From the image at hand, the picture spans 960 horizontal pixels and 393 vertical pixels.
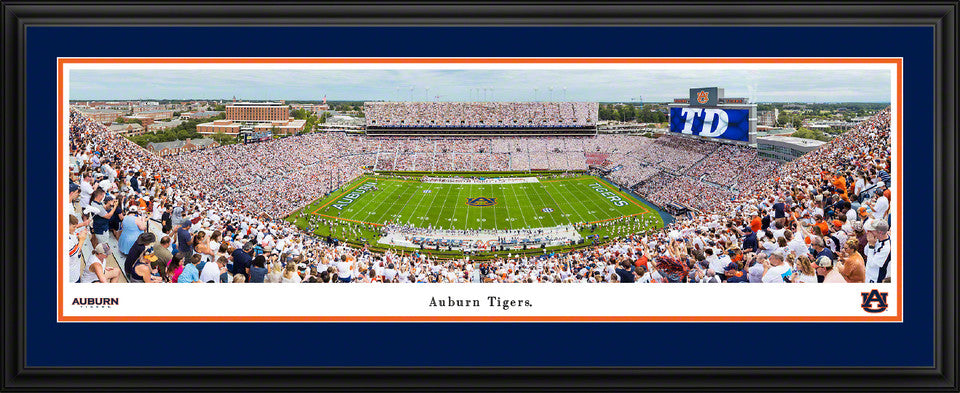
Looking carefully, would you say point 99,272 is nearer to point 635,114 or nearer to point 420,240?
point 420,240

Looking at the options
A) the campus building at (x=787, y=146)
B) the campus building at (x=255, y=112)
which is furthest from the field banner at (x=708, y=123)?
the campus building at (x=255, y=112)

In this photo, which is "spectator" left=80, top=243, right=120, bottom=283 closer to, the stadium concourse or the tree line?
the stadium concourse

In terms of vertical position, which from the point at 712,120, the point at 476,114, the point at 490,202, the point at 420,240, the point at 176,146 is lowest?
the point at 420,240

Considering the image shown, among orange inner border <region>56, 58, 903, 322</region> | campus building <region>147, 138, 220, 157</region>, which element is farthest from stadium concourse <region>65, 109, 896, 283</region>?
campus building <region>147, 138, 220, 157</region>

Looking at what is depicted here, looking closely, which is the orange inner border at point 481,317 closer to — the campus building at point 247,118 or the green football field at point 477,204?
the campus building at point 247,118

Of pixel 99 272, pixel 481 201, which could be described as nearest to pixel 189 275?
pixel 99 272

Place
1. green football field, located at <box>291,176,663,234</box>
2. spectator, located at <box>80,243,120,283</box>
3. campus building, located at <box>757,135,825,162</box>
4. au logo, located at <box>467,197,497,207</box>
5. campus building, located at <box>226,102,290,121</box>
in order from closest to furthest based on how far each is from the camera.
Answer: spectator, located at <box>80,243,120,283</box> < campus building, located at <box>226,102,290,121</box> < campus building, located at <box>757,135,825,162</box> < green football field, located at <box>291,176,663,234</box> < au logo, located at <box>467,197,497,207</box>
